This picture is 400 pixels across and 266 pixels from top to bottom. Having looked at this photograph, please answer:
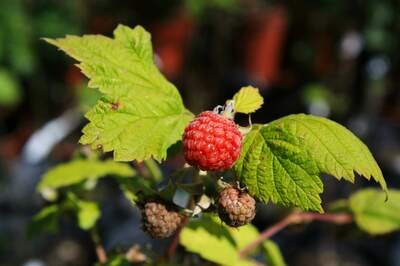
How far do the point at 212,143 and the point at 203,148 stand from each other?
0.03 ft

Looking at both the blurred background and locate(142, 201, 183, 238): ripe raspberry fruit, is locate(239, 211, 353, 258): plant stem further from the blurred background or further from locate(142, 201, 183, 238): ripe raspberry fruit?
the blurred background

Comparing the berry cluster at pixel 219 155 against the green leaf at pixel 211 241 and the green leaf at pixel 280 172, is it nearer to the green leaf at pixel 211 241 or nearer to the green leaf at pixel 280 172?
the green leaf at pixel 280 172

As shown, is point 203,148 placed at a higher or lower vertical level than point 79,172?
→ higher

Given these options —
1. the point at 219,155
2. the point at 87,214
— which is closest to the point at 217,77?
the point at 87,214

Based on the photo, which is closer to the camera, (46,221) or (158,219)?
(158,219)

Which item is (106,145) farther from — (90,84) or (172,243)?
(172,243)

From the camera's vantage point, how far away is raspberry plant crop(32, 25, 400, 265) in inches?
27.4

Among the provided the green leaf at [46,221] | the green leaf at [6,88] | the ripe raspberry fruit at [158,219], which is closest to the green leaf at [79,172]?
the green leaf at [46,221]

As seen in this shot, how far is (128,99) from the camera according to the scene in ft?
2.56

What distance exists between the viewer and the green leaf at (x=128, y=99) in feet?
2.43

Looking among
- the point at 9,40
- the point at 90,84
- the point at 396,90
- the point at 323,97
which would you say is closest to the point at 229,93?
the point at 323,97

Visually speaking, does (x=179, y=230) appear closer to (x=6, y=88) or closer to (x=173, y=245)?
(x=173, y=245)

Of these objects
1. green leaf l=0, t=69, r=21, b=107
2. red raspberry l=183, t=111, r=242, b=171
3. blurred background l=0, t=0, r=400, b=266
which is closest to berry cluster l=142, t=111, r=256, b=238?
red raspberry l=183, t=111, r=242, b=171

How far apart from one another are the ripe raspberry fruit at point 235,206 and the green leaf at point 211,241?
20cm
